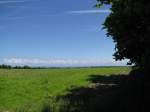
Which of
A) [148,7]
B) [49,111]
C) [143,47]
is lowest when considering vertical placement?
[49,111]

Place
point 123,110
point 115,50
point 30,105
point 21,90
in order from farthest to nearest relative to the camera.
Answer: point 21,90 < point 30,105 < point 115,50 < point 123,110

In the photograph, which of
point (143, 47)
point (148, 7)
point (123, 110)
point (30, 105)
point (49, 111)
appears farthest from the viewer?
point (30, 105)

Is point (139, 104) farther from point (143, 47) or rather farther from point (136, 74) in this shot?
point (136, 74)

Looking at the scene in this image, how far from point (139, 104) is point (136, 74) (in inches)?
189

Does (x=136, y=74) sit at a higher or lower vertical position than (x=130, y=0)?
lower

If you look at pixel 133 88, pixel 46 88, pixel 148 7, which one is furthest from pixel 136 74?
pixel 46 88

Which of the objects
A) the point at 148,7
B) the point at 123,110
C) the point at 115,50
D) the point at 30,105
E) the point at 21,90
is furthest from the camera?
the point at 21,90

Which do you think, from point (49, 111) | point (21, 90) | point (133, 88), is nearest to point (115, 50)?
point (133, 88)

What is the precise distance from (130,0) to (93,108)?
5.27 meters

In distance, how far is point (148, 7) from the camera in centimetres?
1386

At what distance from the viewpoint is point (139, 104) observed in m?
16.2

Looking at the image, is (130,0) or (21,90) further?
(21,90)

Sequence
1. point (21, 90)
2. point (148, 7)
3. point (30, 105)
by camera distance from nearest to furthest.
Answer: point (148, 7) → point (30, 105) → point (21, 90)

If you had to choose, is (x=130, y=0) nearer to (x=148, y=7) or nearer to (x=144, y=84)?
(x=148, y=7)
